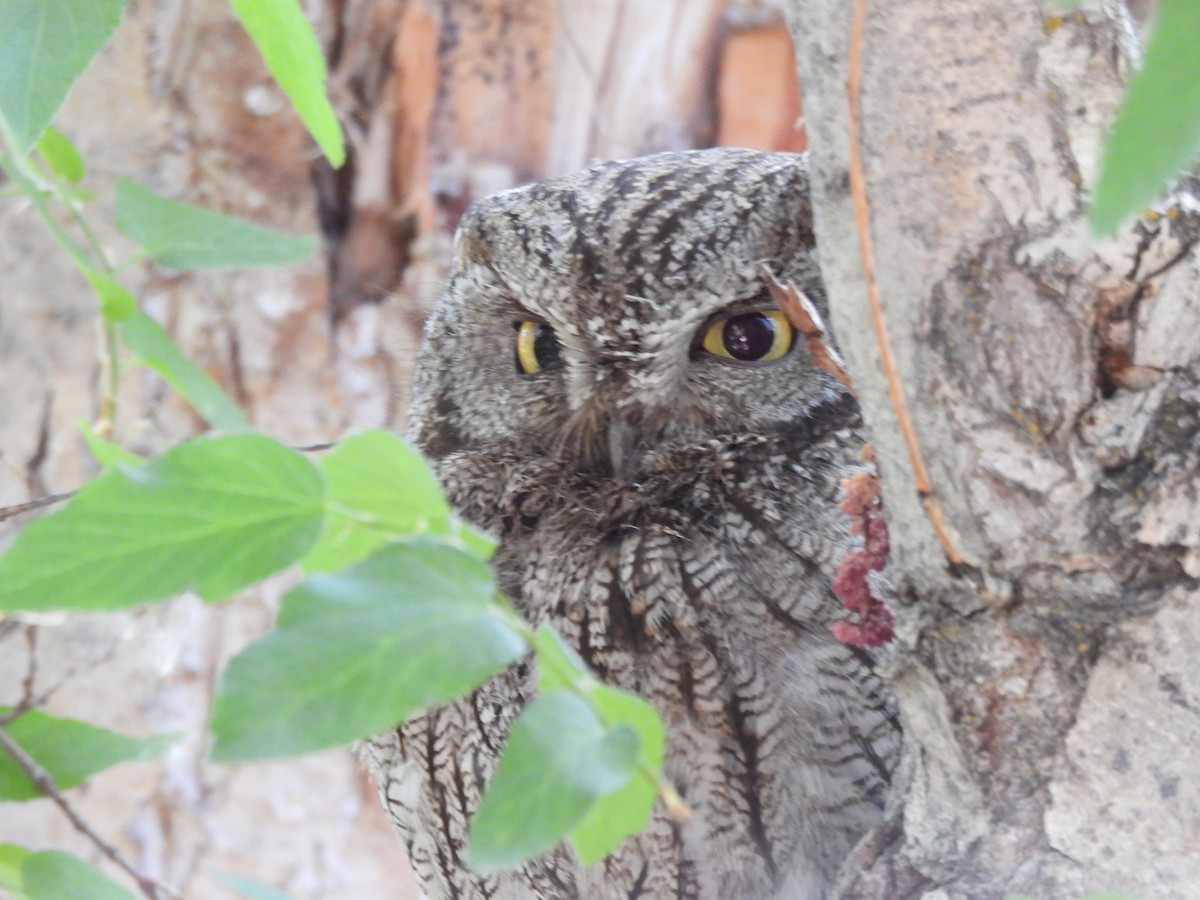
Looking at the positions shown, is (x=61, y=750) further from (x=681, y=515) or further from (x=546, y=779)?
(x=681, y=515)

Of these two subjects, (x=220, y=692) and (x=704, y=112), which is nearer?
(x=220, y=692)

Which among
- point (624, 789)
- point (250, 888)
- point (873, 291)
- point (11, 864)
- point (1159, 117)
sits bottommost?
point (11, 864)

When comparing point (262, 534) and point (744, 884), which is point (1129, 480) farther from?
point (744, 884)

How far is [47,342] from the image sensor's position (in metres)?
2.52

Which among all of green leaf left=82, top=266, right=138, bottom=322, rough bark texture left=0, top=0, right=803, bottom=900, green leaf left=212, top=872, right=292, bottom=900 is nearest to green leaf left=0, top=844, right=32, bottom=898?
green leaf left=212, top=872, right=292, bottom=900

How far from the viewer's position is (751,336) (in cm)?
137

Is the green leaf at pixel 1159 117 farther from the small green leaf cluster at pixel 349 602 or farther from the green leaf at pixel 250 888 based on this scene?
the green leaf at pixel 250 888

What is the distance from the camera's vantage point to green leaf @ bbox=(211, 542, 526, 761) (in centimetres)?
51

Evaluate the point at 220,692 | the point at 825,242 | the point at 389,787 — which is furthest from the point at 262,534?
the point at 389,787

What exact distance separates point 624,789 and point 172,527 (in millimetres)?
244

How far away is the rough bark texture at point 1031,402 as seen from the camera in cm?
72

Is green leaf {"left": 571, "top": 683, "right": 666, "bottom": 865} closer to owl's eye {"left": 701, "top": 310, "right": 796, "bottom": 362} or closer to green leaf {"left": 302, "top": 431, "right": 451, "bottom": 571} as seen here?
green leaf {"left": 302, "top": 431, "right": 451, "bottom": 571}

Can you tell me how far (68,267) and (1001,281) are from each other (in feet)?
7.43

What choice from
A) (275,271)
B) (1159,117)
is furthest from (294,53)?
(275,271)
